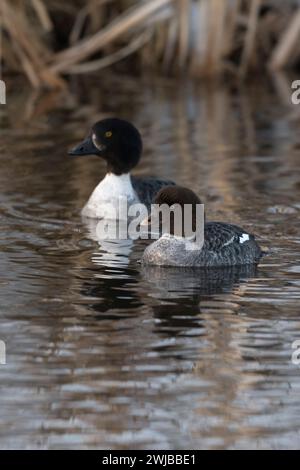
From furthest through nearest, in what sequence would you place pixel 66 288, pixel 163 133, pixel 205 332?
pixel 163 133
pixel 66 288
pixel 205 332

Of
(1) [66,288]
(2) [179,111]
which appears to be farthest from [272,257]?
(2) [179,111]

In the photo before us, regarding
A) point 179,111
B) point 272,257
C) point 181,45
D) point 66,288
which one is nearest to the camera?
point 66,288

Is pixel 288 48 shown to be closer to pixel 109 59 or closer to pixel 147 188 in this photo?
pixel 109 59

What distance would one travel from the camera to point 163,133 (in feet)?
52.7

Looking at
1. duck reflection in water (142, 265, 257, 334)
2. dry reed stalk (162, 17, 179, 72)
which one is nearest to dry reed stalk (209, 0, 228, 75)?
dry reed stalk (162, 17, 179, 72)

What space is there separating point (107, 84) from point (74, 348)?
12.6 m

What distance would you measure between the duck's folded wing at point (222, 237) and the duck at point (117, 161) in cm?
194

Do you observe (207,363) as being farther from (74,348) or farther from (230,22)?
(230,22)

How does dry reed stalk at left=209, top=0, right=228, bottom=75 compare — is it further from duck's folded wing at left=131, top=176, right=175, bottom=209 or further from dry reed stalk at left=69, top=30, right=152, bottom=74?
duck's folded wing at left=131, top=176, right=175, bottom=209

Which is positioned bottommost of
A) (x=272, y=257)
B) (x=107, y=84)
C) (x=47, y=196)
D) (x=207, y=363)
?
(x=207, y=363)

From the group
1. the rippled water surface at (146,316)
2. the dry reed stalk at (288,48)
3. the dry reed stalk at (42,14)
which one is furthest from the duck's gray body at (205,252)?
the dry reed stalk at (288,48)

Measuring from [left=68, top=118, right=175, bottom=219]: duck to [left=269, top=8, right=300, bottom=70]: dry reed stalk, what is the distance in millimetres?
6998

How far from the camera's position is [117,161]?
489 inches

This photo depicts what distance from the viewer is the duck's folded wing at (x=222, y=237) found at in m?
10.1
